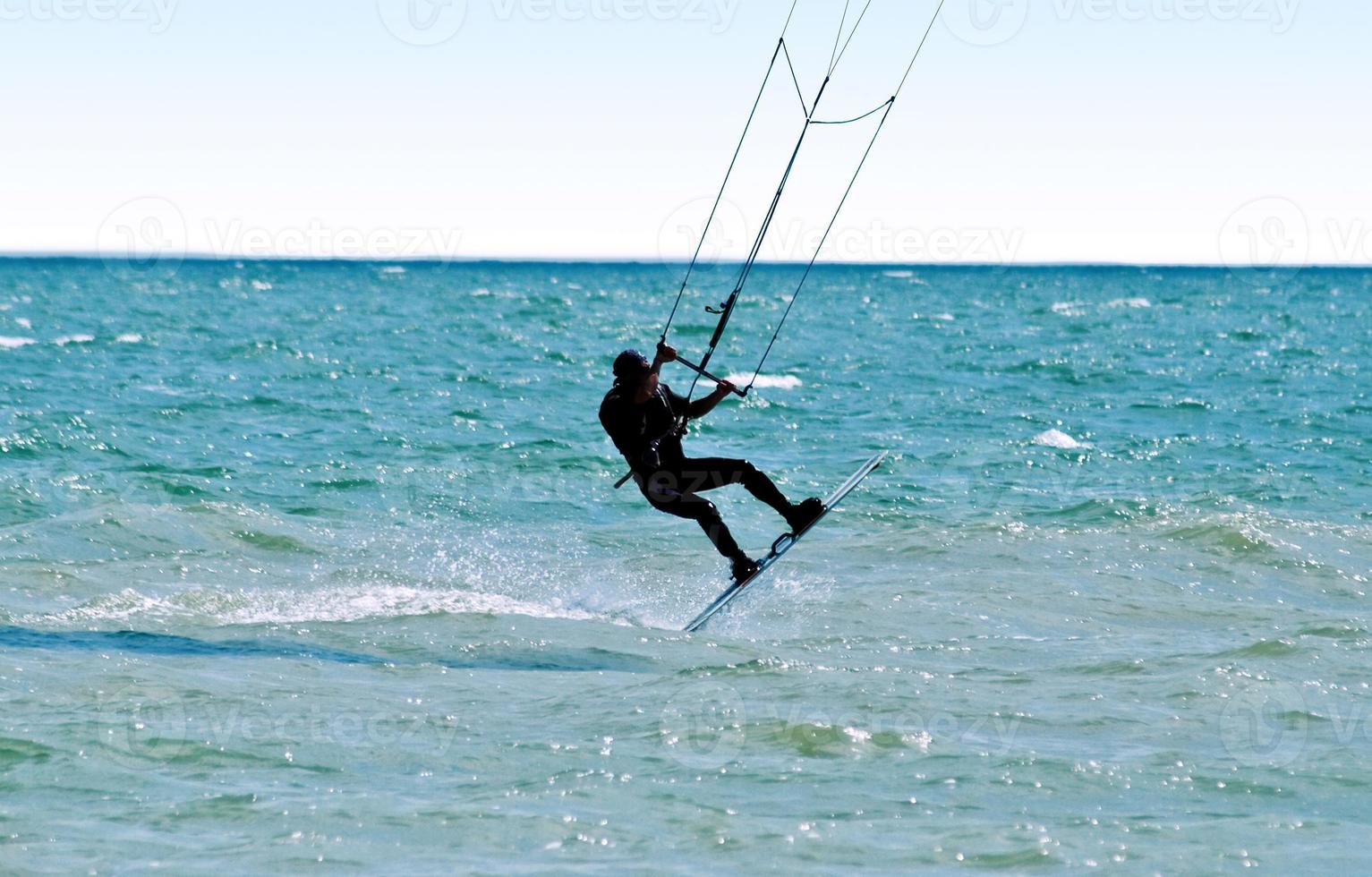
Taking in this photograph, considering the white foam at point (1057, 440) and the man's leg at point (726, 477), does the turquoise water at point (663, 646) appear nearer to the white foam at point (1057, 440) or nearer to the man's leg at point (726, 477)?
the white foam at point (1057, 440)

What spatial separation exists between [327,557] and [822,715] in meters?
6.97

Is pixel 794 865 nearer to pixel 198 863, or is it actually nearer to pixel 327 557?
pixel 198 863

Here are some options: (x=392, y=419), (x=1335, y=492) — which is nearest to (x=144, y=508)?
(x=392, y=419)

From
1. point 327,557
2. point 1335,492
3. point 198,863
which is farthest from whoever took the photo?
point 1335,492

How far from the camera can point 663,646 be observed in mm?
10633

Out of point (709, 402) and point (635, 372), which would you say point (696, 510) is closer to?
point (709, 402)

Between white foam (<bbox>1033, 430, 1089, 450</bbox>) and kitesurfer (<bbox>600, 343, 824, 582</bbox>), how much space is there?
12.9 m

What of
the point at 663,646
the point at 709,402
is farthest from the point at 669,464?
the point at 663,646

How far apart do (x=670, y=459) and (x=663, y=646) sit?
1.32 metres

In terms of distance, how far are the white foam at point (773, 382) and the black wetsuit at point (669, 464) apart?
21.9 m

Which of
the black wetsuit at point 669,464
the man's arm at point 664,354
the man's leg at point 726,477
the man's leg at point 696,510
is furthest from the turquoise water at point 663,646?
the man's arm at point 664,354

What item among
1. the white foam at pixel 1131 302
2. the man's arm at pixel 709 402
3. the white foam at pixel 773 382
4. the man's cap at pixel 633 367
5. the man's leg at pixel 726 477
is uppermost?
the white foam at pixel 1131 302

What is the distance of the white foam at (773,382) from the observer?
3388 centimetres

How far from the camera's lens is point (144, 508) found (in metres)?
16.0
